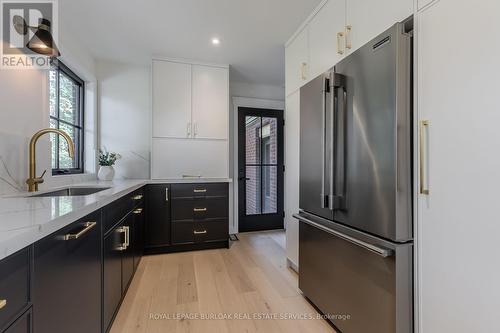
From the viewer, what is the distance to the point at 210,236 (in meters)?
3.02

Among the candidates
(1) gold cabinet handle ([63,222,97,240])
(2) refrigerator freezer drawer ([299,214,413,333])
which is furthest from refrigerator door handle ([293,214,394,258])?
(1) gold cabinet handle ([63,222,97,240])

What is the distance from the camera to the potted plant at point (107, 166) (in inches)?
114

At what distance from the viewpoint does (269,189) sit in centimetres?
403

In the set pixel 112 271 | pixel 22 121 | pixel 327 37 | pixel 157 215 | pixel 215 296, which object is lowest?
pixel 215 296

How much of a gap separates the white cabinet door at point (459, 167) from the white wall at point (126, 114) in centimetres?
319

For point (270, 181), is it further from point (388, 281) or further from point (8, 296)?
point (8, 296)

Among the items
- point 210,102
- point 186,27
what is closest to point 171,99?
point 210,102

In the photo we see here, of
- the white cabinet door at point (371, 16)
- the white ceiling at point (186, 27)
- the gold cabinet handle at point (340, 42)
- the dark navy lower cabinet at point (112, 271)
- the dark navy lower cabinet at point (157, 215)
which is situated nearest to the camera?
the white cabinet door at point (371, 16)

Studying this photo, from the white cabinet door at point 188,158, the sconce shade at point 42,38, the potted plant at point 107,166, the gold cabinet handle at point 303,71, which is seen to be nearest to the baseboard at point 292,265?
the white cabinet door at point 188,158

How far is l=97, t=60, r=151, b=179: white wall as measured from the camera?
3.23m

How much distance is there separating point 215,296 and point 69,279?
126cm

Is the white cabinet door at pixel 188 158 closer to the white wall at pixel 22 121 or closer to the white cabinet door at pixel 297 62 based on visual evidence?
the white wall at pixel 22 121

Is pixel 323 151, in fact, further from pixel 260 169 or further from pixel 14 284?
pixel 260 169

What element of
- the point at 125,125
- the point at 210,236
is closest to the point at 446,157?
the point at 210,236
